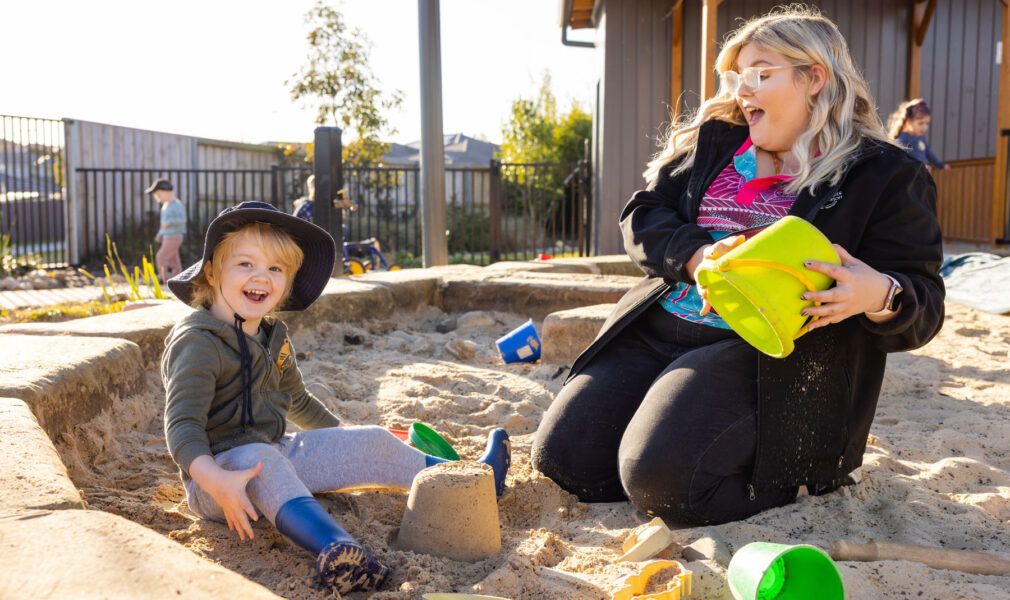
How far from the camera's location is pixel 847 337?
2.16 meters

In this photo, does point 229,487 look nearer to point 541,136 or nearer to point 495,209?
point 495,209

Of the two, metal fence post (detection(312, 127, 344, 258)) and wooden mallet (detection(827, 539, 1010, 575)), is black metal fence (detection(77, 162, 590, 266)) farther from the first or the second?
wooden mallet (detection(827, 539, 1010, 575))

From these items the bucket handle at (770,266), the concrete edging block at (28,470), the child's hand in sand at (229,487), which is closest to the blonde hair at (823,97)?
the bucket handle at (770,266)

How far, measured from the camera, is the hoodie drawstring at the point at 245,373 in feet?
6.79

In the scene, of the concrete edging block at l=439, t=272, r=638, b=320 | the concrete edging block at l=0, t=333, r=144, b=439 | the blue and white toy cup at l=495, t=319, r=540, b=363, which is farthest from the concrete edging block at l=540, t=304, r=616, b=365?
the concrete edging block at l=0, t=333, r=144, b=439

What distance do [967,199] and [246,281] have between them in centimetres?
932

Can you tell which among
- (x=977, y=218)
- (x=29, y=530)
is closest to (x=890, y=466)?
(x=29, y=530)

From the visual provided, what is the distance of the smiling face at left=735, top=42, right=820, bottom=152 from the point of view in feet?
7.46

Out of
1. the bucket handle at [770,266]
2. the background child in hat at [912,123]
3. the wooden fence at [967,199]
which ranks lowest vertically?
the bucket handle at [770,266]

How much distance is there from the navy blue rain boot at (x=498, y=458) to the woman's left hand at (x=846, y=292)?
883 millimetres

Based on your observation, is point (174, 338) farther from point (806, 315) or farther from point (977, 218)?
point (977, 218)

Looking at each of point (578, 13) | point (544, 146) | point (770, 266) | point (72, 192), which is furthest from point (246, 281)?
point (544, 146)

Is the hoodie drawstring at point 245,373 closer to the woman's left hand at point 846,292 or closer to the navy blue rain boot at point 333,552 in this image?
the navy blue rain boot at point 333,552

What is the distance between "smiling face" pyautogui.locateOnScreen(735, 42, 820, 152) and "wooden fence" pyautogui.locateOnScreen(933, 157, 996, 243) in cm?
783
